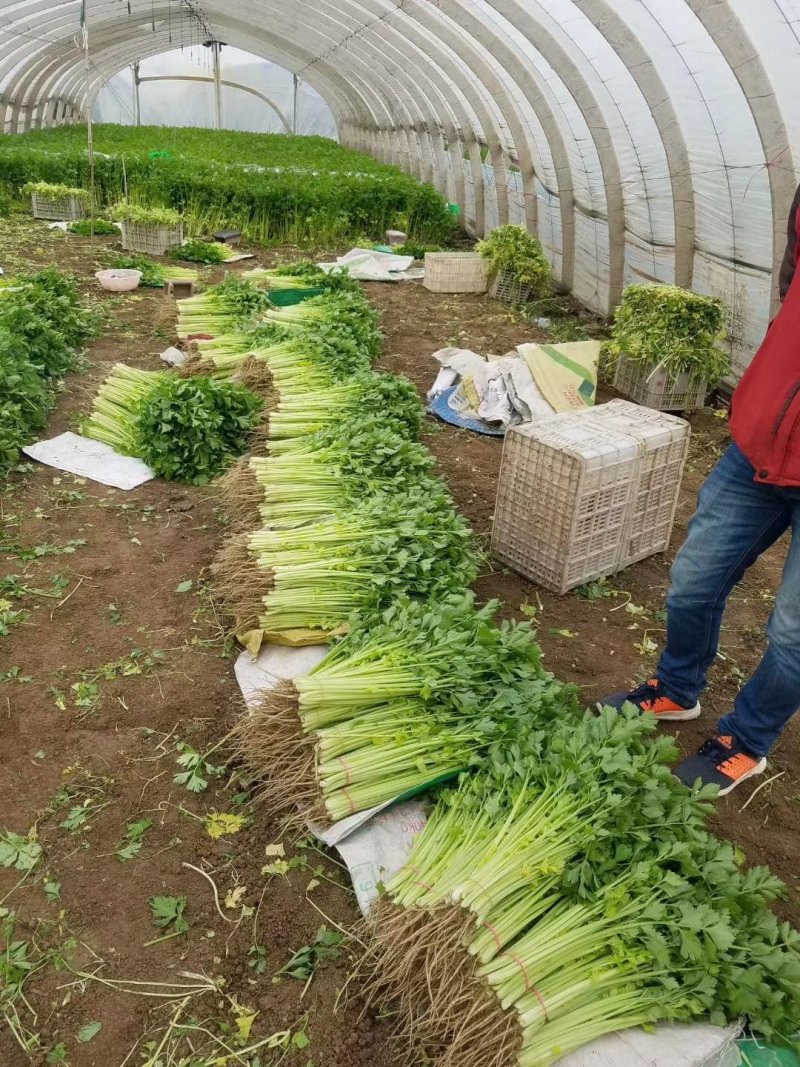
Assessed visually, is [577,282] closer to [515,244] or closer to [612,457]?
[515,244]

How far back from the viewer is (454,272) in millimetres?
11906

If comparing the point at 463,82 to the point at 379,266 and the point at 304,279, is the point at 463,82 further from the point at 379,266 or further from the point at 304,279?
the point at 304,279

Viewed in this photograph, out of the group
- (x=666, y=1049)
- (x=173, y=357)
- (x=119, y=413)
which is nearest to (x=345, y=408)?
(x=119, y=413)

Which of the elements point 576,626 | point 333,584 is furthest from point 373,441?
point 576,626

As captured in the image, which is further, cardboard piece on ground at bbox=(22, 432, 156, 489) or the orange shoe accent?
cardboard piece on ground at bbox=(22, 432, 156, 489)

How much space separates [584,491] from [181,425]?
10.00 feet

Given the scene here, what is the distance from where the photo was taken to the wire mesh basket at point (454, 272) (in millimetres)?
11820

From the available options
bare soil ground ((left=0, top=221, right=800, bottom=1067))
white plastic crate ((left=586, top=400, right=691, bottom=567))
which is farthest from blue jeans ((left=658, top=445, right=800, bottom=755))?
white plastic crate ((left=586, top=400, right=691, bottom=567))

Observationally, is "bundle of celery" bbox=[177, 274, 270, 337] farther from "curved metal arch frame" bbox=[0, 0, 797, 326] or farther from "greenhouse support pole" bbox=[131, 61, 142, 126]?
"greenhouse support pole" bbox=[131, 61, 142, 126]

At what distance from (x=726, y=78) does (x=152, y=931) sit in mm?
8182

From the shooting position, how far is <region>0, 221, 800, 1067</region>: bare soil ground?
2.48 metres

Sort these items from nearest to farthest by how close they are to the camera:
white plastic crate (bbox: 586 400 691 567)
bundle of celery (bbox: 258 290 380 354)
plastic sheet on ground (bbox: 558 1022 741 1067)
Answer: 1. plastic sheet on ground (bbox: 558 1022 741 1067)
2. white plastic crate (bbox: 586 400 691 567)
3. bundle of celery (bbox: 258 290 380 354)

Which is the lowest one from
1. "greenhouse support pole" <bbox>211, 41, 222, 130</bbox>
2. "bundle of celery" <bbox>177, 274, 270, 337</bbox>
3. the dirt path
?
the dirt path

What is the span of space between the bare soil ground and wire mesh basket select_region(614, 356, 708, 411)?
1998mm
